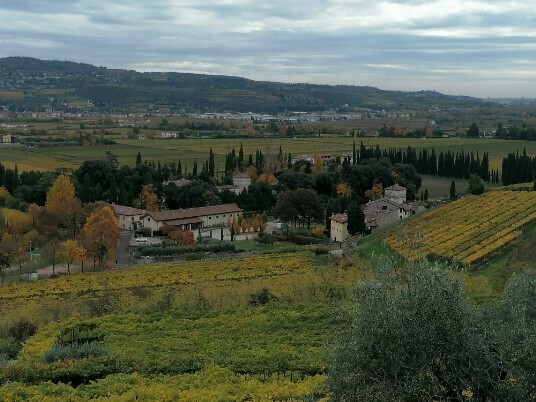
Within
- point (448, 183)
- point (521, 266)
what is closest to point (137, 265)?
point (521, 266)

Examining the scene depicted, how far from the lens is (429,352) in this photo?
12117 mm

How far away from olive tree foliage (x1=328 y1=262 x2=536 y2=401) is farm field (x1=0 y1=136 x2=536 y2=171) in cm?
8831

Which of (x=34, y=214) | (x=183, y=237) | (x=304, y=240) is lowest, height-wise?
(x=304, y=240)

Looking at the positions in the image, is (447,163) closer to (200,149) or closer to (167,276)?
(200,149)

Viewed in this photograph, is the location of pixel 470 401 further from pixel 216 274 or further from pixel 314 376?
pixel 216 274

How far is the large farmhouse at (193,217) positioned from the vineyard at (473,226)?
20.3m

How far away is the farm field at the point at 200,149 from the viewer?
357 ft

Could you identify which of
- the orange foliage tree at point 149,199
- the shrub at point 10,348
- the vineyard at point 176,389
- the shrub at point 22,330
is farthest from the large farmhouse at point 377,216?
the vineyard at point 176,389

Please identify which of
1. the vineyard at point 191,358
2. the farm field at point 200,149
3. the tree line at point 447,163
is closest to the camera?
the vineyard at point 191,358

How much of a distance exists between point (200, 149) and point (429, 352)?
404 feet

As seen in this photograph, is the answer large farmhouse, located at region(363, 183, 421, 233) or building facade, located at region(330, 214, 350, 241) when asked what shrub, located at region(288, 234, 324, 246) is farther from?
large farmhouse, located at region(363, 183, 421, 233)

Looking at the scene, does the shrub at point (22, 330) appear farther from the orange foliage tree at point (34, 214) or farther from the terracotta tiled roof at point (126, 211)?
the terracotta tiled roof at point (126, 211)

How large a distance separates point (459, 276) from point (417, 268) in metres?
0.93

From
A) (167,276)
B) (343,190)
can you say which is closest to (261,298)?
(167,276)
